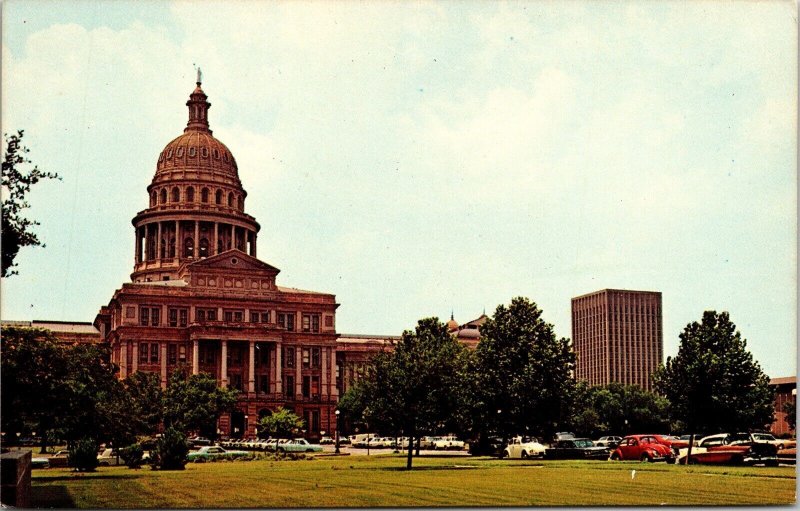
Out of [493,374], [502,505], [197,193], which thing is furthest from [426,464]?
[197,193]

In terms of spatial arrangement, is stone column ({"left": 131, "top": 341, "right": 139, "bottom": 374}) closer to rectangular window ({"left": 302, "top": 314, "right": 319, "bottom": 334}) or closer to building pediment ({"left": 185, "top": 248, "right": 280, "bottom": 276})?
building pediment ({"left": 185, "top": 248, "right": 280, "bottom": 276})

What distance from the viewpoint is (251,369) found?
91.4 m

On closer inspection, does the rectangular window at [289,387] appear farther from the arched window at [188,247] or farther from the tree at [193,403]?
the tree at [193,403]

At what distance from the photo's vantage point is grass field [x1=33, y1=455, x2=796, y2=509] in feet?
85.8

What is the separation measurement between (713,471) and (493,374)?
18.6 meters

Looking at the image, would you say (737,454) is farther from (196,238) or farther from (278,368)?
(196,238)

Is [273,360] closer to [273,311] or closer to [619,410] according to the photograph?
[273,311]

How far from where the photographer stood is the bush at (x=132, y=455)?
34.8 m

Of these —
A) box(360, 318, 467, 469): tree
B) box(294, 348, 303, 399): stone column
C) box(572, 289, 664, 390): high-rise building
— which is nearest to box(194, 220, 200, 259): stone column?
box(294, 348, 303, 399): stone column

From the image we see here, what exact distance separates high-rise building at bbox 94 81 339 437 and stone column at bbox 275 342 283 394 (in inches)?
4.1

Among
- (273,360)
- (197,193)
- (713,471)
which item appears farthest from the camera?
(197,193)

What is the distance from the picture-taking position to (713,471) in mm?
31047

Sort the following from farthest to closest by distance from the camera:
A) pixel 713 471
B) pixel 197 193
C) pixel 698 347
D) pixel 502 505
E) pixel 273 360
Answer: pixel 197 193
pixel 273 360
pixel 698 347
pixel 713 471
pixel 502 505

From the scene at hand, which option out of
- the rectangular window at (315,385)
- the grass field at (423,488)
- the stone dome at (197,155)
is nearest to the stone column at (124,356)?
the rectangular window at (315,385)
